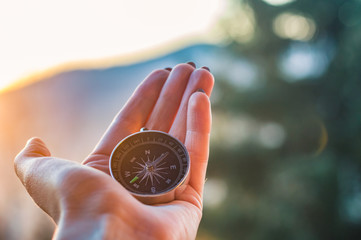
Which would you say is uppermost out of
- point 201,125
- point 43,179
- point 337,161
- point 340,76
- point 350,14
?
point 43,179

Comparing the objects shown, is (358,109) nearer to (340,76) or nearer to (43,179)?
(340,76)

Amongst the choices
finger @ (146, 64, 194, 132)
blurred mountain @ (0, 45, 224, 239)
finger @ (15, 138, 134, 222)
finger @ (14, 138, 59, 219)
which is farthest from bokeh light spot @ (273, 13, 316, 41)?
finger @ (15, 138, 134, 222)

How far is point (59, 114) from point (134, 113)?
651 cm

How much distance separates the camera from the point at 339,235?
7.00 metres

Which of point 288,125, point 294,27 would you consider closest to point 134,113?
point 288,125

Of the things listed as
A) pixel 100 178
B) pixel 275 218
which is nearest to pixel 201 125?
pixel 100 178

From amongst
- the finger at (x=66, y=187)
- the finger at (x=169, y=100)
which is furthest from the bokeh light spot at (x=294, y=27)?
the finger at (x=66, y=187)

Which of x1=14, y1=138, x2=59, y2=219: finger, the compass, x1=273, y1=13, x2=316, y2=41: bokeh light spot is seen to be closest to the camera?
x1=14, y1=138, x2=59, y2=219: finger

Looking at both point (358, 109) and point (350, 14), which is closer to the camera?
point (358, 109)

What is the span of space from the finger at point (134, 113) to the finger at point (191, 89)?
290 millimetres

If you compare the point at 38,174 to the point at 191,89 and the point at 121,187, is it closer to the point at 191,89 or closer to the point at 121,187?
the point at 121,187

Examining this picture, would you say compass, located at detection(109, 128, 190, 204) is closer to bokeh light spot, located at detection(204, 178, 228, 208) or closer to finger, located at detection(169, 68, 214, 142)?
finger, located at detection(169, 68, 214, 142)

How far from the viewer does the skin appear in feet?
4.97

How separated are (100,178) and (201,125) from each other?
1.03m
